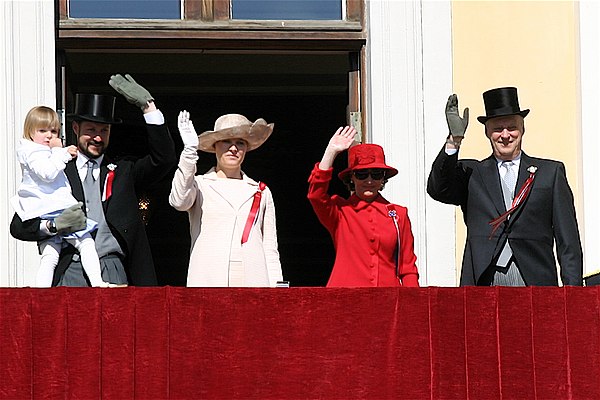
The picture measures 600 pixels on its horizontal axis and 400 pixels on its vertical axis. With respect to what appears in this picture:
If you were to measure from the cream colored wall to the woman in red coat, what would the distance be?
141cm

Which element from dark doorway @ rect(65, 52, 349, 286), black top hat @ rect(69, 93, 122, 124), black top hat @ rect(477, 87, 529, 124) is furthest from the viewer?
dark doorway @ rect(65, 52, 349, 286)

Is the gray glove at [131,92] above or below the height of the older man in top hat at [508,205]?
above

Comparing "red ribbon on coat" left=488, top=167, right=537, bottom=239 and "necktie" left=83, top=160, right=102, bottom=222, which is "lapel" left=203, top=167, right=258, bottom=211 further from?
"red ribbon on coat" left=488, top=167, right=537, bottom=239

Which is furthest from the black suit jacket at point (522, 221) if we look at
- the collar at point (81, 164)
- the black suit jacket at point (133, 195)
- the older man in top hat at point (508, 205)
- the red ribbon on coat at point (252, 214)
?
the collar at point (81, 164)

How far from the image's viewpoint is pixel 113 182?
8.52 meters

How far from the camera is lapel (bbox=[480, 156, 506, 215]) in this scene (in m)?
8.59

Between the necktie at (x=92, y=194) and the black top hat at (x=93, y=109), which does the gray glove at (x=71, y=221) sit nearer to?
the necktie at (x=92, y=194)

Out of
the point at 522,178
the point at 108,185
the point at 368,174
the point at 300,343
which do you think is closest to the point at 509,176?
the point at 522,178

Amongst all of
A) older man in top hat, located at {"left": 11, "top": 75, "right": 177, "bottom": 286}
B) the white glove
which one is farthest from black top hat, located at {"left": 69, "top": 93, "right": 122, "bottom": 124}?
the white glove

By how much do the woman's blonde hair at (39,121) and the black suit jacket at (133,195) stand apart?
0.26 metres

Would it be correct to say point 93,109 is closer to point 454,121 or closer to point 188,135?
point 188,135

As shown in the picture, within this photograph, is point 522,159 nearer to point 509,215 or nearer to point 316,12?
point 509,215

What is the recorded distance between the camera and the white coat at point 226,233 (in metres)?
8.55

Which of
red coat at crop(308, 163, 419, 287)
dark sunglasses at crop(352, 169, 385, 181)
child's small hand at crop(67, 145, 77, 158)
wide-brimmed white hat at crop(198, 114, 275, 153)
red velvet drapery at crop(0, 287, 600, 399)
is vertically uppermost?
wide-brimmed white hat at crop(198, 114, 275, 153)
